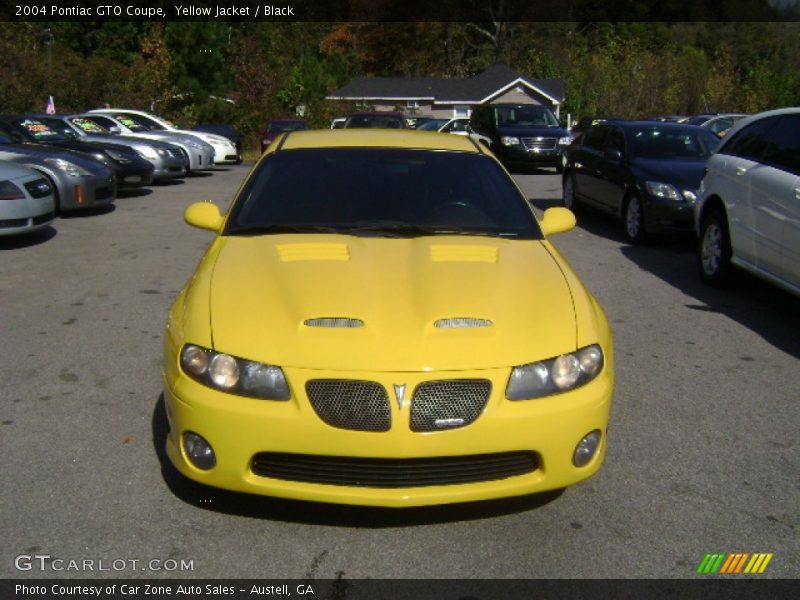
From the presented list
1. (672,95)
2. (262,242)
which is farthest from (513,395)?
(672,95)

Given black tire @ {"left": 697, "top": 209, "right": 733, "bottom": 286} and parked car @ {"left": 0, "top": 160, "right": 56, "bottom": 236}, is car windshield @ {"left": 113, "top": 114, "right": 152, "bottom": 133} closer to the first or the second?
parked car @ {"left": 0, "top": 160, "right": 56, "bottom": 236}

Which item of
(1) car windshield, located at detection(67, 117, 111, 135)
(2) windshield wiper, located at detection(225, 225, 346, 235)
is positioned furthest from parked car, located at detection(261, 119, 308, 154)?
(2) windshield wiper, located at detection(225, 225, 346, 235)

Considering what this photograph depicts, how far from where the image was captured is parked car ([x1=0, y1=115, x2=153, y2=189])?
50.7 ft

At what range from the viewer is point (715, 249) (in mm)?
8633

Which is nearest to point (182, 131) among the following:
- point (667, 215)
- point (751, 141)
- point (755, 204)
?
point (667, 215)

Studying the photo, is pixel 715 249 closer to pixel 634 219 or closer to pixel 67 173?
pixel 634 219

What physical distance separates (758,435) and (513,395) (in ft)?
6.65

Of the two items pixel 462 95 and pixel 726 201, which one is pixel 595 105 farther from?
pixel 726 201

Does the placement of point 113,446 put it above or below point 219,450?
below

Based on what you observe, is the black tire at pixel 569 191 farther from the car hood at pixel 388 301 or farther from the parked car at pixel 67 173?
the car hood at pixel 388 301

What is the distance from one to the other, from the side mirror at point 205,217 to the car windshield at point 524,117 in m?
20.4

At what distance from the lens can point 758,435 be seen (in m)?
4.75

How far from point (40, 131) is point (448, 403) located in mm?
14741
